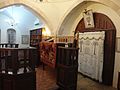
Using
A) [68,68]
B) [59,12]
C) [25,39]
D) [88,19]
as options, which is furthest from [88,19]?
[25,39]

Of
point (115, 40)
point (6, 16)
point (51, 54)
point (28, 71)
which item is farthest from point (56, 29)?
point (6, 16)

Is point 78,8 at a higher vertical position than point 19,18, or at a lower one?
lower

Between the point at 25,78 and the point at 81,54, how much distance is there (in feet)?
10.5

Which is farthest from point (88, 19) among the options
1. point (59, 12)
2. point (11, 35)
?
point (11, 35)

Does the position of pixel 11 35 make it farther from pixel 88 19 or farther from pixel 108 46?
pixel 108 46

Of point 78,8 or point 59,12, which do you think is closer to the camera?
point 78,8

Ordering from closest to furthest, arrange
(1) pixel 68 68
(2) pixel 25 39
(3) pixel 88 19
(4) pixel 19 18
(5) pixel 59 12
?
(1) pixel 68 68
(3) pixel 88 19
(5) pixel 59 12
(4) pixel 19 18
(2) pixel 25 39

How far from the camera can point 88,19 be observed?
547 cm

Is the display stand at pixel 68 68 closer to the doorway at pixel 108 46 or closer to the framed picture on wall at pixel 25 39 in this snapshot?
the doorway at pixel 108 46

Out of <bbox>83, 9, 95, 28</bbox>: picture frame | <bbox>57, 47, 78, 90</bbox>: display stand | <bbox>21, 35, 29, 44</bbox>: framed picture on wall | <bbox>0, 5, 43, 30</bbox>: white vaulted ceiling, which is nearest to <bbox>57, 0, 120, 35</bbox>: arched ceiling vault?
<bbox>83, 9, 95, 28</bbox>: picture frame

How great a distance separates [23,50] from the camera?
3250 mm

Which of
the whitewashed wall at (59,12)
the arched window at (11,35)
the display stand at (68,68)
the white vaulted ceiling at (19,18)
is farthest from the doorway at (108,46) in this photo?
the arched window at (11,35)

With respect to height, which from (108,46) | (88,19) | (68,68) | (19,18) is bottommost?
(68,68)

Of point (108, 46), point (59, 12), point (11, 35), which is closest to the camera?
point (108, 46)
